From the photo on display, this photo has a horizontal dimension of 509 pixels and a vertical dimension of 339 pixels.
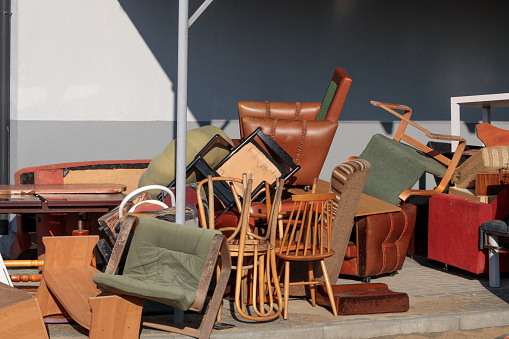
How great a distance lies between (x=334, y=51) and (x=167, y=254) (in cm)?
538

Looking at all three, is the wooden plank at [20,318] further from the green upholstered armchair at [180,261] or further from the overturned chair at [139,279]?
the green upholstered armchair at [180,261]

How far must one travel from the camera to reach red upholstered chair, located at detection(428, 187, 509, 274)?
21.5 ft

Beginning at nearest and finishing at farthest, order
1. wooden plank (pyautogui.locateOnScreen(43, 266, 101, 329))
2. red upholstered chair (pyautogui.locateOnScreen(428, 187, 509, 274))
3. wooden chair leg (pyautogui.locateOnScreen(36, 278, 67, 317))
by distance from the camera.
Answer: wooden plank (pyautogui.locateOnScreen(43, 266, 101, 329)), wooden chair leg (pyautogui.locateOnScreen(36, 278, 67, 317)), red upholstered chair (pyautogui.locateOnScreen(428, 187, 509, 274))

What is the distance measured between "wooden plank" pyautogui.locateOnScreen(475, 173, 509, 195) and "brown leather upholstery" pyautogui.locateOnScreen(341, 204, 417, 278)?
76cm

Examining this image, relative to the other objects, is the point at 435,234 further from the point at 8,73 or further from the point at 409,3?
the point at 8,73

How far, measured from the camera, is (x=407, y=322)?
16.9ft

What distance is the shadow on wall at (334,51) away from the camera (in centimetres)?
888

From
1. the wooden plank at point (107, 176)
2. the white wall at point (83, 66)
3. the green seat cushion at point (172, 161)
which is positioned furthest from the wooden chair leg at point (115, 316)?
the white wall at point (83, 66)

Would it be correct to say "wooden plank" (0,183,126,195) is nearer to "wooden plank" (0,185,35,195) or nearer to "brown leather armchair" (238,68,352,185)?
"wooden plank" (0,185,35,195)

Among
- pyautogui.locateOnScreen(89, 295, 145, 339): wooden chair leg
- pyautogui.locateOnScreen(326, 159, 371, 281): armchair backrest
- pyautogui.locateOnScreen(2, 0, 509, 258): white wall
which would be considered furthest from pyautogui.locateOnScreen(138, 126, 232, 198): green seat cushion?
pyautogui.locateOnScreen(89, 295, 145, 339): wooden chair leg

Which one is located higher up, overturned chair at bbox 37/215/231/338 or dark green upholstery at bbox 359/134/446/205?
dark green upholstery at bbox 359/134/446/205

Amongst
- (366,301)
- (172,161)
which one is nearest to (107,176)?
(172,161)

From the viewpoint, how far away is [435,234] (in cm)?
709

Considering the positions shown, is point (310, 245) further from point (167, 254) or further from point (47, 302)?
point (47, 302)
